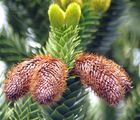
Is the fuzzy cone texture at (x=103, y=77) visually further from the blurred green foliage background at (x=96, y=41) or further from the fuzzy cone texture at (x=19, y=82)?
the blurred green foliage background at (x=96, y=41)

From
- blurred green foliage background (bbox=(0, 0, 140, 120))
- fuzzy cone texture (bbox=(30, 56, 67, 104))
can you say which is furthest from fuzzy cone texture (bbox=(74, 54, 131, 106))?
blurred green foliage background (bbox=(0, 0, 140, 120))

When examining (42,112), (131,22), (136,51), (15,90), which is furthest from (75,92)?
(131,22)

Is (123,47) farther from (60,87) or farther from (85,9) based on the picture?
(60,87)

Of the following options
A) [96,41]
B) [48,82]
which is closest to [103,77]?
[48,82]

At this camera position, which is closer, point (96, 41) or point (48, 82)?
point (48, 82)

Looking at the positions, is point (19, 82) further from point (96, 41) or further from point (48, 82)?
point (96, 41)

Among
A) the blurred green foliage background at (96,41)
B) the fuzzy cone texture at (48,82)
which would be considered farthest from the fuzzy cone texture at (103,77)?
the blurred green foliage background at (96,41)

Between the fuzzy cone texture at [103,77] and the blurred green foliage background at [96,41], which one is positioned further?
the blurred green foliage background at [96,41]
